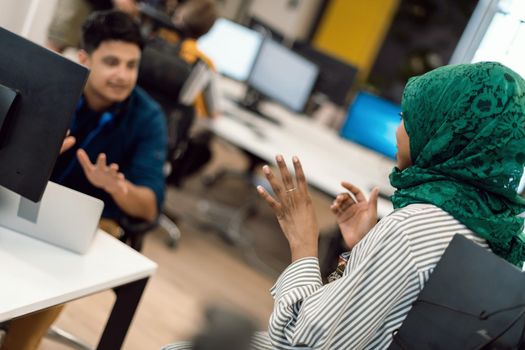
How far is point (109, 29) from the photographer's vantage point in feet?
6.71

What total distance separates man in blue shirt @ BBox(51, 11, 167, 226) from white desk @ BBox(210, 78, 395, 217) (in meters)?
1.11

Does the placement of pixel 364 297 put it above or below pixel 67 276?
above

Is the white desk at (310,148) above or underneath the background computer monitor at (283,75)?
underneath

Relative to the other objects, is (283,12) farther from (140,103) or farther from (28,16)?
(140,103)

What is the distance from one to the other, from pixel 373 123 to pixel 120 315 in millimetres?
2473

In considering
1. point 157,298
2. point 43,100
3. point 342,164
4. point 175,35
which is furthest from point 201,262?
point 43,100

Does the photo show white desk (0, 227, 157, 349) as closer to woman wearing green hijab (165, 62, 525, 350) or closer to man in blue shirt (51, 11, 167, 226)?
woman wearing green hijab (165, 62, 525, 350)

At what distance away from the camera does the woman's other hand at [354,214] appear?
1545mm

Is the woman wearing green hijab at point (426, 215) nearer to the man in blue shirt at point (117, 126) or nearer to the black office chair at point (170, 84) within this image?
the man in blue shirt at point (117, 126)

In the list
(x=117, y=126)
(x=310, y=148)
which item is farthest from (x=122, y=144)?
(x=310, y=148)

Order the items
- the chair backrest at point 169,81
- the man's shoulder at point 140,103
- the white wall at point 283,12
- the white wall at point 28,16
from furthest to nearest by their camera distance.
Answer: the white wall at point 283,12, the chair backrest at point 169,81, the white wall at point 28,16, the man's shoulder at point 140,103

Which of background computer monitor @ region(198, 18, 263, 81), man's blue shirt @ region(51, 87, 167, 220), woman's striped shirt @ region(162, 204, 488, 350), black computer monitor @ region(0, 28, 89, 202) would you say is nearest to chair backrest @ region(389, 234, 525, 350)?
woman's striped shirt @ region(162, 204, 488, 350)

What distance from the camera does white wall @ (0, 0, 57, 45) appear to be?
2285 millimetres

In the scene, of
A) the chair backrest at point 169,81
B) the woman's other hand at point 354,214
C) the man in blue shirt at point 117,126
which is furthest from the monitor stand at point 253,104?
the woman's other hand at point 354,214
